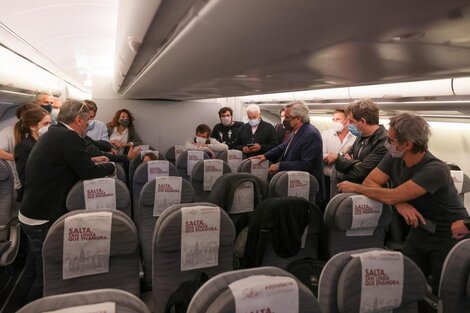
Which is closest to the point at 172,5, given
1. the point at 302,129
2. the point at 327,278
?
the point at 327,278

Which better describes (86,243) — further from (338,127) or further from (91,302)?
(338,127)

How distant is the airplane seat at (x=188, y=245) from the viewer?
176cm

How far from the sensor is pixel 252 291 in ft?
3.10

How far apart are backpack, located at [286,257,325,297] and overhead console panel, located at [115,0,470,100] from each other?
116 centimetres

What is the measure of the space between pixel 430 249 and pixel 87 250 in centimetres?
188

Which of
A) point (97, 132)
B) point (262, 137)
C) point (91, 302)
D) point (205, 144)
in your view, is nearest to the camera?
point (91, 302)

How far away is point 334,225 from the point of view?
219 cm

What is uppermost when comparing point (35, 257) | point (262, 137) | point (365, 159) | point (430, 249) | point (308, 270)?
point (262, 137)

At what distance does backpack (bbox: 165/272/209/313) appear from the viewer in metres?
1.62

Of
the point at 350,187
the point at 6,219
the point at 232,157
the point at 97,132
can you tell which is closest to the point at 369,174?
the point at 350,187

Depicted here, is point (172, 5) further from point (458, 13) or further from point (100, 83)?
point (100, 83)

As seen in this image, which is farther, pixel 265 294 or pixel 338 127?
pixel 338 127

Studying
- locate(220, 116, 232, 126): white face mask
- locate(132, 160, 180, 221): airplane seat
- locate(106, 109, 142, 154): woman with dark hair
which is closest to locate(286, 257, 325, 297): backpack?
locate(132, 160, 180, 221): airplane seat

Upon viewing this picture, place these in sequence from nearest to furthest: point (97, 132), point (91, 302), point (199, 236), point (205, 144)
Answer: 1. point (91, 302)
2. point (199, 236)
3. point (97, 132)
4. point (205, 144)
